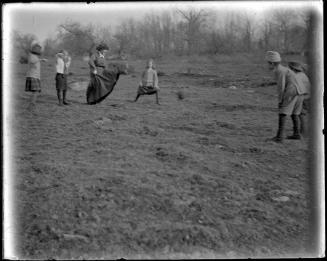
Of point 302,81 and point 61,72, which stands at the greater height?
point 61,72

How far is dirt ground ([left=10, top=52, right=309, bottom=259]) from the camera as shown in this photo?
360cm

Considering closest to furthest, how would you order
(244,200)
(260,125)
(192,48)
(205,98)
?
(244,200), (260,125), (192,48), (205,98)

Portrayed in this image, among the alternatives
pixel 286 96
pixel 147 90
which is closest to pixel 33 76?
pixel 147 90

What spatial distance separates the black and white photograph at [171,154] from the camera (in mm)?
3670

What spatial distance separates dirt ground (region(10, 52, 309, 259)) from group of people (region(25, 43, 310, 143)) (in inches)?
15.9

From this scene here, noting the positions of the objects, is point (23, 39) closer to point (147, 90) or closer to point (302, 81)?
point (147, 90)

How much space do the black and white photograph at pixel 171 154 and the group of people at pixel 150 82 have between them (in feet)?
0.07

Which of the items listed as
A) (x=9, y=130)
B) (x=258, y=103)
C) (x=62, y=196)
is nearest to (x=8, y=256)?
(x=62, y=196)

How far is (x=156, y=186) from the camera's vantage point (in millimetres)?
4453

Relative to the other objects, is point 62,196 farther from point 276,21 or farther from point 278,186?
point 276,21

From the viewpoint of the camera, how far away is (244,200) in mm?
4324

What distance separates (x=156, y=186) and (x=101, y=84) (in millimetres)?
3984

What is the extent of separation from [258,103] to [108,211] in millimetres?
5430

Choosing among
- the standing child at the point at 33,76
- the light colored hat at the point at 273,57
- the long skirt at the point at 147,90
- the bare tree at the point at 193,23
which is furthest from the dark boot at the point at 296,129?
the standing child at the point at 33,76
